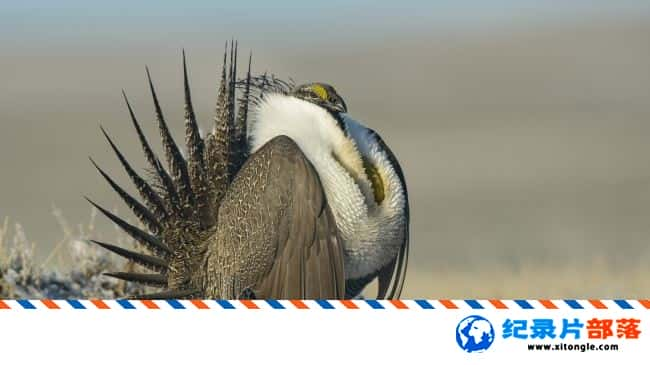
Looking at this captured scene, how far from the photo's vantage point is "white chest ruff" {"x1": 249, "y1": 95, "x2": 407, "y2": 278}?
178 inches

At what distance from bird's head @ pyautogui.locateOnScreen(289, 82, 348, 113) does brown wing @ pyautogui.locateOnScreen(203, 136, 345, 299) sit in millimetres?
291

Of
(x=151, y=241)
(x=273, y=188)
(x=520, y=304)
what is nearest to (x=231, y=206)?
(x=273, y=188)

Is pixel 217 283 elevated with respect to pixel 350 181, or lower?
lower

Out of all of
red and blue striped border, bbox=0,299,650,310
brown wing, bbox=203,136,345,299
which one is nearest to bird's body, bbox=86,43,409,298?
brown wing, bbox=203,136,345,299

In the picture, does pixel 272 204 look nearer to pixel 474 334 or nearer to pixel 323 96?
pixel 323 96

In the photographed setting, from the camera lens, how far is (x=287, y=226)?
443cm

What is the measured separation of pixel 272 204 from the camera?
14.7 ft

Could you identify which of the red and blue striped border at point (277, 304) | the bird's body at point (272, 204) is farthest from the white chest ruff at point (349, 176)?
the red and blue striped border at point (277, 304)

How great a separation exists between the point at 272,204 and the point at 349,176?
0.32m

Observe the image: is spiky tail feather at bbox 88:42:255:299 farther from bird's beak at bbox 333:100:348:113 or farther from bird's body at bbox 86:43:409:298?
bird's beak at bbox 333:100:348:113

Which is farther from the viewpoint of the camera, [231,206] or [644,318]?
[231,206]

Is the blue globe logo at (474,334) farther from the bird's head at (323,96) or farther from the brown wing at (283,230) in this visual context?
the bird's head at (323,96)

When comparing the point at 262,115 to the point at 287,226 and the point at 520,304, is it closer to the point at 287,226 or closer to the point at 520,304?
the point at 287,226

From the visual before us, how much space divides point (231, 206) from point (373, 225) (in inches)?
22.5
